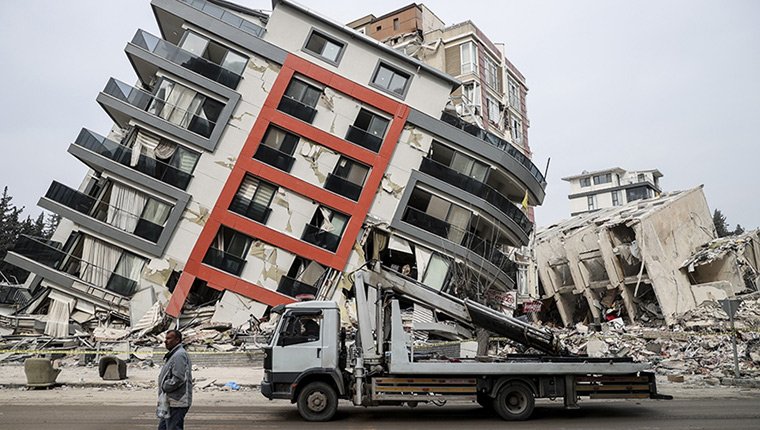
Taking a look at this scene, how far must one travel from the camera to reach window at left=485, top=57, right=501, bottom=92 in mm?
44519

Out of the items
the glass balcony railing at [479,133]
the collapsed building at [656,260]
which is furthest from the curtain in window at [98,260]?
the collapsed building at [656,260]

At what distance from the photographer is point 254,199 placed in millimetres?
27547

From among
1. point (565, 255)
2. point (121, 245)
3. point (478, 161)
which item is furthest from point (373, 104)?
point (565, 255)

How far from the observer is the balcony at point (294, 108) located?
92.8 ft

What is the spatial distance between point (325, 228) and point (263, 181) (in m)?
4.07

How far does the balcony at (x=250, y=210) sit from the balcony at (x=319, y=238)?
219cm

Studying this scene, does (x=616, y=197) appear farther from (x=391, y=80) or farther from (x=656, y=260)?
(x=391, y=80)

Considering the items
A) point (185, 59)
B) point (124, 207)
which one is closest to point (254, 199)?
point (124, 207)

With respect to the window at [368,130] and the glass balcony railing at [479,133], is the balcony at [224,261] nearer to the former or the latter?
the window at [368,130]

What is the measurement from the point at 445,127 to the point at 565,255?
18880mm

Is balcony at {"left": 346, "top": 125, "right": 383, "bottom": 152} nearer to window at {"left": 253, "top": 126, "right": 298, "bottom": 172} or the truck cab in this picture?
window at {"left": 253, "top": 126, "right": 298, "bottom": 172}

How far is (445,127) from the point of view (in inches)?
1147

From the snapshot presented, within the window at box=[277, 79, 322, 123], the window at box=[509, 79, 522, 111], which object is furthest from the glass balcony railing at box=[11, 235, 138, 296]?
the window at box=[509, 79, 522, 111]

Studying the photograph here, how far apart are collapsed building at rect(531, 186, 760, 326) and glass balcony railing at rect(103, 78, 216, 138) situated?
26801 mm
